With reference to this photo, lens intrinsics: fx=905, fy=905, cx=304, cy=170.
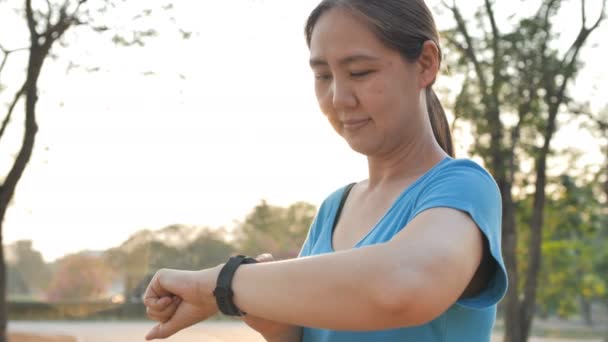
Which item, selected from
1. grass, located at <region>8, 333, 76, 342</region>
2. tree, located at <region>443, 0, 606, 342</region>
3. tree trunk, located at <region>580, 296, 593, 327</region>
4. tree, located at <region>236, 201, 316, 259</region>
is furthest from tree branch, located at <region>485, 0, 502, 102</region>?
tree trunk, located at <region>580, 296, 593, 327</region>

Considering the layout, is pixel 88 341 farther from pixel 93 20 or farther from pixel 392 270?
pixel 392 270

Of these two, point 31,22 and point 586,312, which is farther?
point 586,312

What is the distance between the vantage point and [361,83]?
135 cm

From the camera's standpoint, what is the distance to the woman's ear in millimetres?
1434

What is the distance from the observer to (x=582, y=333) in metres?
51.1

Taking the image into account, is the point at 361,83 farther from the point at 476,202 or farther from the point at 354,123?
the point at 476,202

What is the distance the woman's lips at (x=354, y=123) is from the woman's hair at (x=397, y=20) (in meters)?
0.12

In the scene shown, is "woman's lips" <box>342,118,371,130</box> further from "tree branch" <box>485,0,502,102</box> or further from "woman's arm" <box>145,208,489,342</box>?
"tree branch" <box>485,0,502,102</box>

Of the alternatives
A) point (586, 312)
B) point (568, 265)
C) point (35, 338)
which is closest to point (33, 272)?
point (35, 338)

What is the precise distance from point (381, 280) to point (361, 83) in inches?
14.9

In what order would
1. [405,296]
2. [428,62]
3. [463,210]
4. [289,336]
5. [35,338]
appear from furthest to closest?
[35,338] < [289,336] < [428,62] < [463,210] < [405,296]

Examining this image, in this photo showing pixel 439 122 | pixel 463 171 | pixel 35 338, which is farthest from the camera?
pixel 35 338

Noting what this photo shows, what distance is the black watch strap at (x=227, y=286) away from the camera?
4.06ft

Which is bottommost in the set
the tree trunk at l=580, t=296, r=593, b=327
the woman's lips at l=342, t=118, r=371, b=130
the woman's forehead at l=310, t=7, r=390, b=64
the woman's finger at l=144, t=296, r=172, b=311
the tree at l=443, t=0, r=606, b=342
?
the tree trunk at l=580, t=296, r=593, b=327
